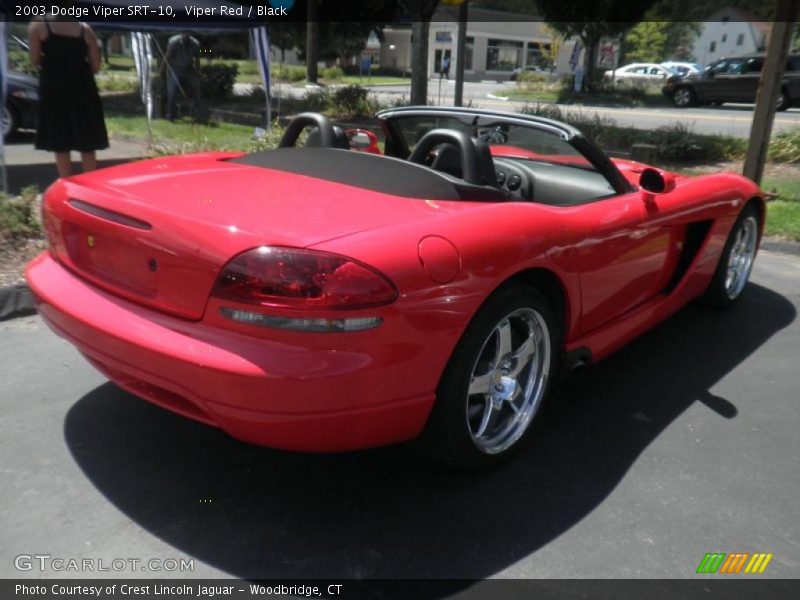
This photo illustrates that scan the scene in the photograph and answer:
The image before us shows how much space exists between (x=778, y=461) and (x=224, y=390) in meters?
2.29

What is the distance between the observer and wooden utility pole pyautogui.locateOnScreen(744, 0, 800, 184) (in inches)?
290

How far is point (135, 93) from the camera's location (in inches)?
765

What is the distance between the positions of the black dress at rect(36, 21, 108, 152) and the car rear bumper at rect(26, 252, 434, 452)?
435 cm

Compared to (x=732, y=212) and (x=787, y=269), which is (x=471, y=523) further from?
(x=787, y=269)

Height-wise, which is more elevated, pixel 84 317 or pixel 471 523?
pixel 84 317

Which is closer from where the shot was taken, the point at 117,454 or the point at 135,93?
the point at 117,454

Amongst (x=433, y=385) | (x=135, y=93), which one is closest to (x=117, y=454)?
(x=433, y=385)

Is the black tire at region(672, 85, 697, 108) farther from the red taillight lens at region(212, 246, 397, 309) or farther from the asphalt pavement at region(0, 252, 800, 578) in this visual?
the red taillight lens at region(212, 246, 397, 309)

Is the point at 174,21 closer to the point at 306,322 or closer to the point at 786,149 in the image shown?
→ the point at 306,322

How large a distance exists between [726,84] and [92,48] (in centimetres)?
2342

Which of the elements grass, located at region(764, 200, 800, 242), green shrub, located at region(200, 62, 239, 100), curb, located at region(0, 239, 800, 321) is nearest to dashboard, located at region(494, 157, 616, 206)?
curb, located at region(0, 239, 800, 321)

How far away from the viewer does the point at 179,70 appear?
1393 cm

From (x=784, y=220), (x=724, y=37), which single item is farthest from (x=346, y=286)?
(x=724, y=37)

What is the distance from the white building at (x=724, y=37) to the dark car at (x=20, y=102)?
193ft
